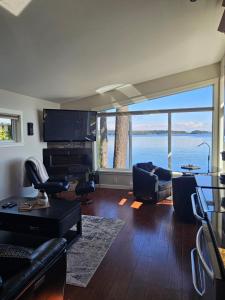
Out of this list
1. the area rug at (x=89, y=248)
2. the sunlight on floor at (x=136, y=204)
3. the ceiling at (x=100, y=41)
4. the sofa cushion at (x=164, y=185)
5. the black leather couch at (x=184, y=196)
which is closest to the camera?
the area rug at (x=89, y=248)

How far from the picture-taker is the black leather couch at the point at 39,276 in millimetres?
1228

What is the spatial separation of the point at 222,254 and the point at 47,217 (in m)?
2.12

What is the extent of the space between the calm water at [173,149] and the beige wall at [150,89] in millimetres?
937

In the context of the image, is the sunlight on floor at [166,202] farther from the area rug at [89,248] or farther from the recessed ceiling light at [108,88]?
the recessed ceiling light at [108,88]

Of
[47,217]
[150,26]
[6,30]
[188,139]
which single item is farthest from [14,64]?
[188,139]

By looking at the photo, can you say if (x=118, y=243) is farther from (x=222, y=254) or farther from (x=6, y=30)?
(x=6, y=30)

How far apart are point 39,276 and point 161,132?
16.0ft

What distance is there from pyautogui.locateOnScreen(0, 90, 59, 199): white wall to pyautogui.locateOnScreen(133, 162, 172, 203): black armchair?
2367 millimetres

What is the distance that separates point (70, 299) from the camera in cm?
205

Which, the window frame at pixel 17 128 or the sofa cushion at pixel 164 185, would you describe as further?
the sofa cushion at pixel 164 185

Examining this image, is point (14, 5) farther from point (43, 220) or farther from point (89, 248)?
point (89, 248)

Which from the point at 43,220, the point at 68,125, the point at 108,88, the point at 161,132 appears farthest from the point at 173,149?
the point at 43,220

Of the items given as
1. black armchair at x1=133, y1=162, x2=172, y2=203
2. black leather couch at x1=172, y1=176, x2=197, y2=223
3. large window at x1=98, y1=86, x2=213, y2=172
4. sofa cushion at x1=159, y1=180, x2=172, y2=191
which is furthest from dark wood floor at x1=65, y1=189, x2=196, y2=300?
large window at x1=98, y1=86, x2=213, y2=172

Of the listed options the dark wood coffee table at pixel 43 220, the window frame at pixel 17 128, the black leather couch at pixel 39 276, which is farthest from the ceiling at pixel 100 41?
the black leather couch at pixel 39 276
